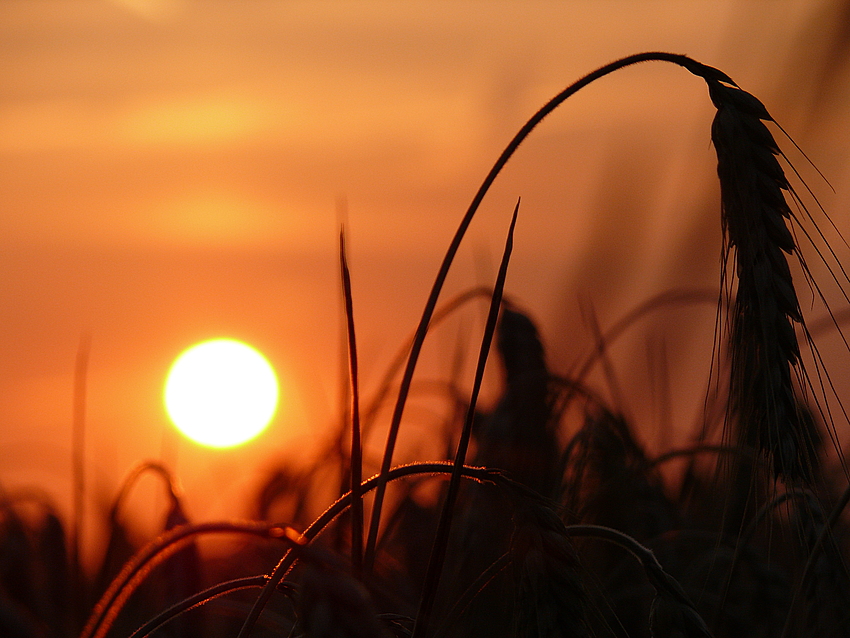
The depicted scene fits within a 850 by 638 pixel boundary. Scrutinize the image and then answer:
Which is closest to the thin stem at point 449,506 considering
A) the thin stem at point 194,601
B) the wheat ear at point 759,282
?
the thin stem at point 194,601

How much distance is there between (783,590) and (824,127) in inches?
45.2

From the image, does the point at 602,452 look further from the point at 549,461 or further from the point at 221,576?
the point at 221,576

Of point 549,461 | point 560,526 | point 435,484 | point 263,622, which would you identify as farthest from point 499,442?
point 560,526

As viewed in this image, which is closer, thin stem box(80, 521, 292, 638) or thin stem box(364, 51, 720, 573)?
thin stem box(80, 521, 292, 638)

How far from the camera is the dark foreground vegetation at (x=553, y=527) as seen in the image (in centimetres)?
95

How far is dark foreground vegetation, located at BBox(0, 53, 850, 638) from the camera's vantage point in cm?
95

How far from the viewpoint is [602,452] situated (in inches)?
93.5

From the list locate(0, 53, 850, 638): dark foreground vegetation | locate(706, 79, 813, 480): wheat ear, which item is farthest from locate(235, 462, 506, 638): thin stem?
locate(706, 79, 813, 480): wheat ear

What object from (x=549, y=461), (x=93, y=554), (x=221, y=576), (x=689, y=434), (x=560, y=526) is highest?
(x=560, y=526)

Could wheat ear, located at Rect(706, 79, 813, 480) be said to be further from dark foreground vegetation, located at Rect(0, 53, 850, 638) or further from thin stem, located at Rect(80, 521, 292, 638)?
thin stem, located at Rect(80, 521, 292, 638)

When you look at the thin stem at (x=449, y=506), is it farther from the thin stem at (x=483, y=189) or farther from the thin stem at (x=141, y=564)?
the thin stem at (x=141, y=564)

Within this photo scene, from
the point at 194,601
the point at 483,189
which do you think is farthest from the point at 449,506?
the point at 483,189

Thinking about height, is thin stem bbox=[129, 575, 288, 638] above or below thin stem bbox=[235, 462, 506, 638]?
below

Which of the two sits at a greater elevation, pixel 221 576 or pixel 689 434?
pixel 689 434
